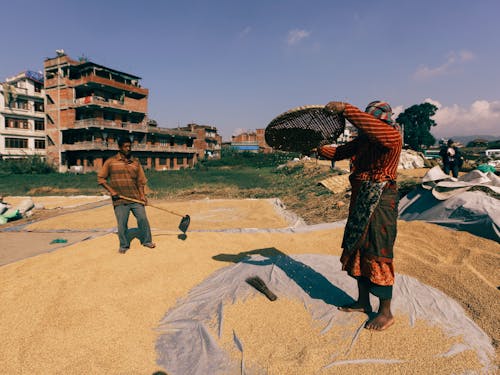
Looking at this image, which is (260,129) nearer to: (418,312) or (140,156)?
(140,156)

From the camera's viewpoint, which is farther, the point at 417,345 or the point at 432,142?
the point at 432,142

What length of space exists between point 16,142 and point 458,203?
35.0 meters

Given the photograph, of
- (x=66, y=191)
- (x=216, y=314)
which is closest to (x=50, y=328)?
(x=216, y=314)

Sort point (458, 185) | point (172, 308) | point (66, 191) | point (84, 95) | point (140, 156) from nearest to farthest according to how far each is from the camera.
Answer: point (172, 308) → point (458, 185) → point (66, 191) → point (84, 95) → point (140, 156)

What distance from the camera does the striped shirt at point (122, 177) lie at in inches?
160

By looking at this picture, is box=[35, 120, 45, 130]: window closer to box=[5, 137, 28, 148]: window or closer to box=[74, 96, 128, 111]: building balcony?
box=[5, 137, 28, 148]: window

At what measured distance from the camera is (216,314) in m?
2.47

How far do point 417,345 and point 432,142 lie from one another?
199 ft

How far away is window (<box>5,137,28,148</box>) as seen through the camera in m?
27.0

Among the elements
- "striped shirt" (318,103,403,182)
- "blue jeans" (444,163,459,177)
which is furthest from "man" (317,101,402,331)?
"blue jeans" (444,163,459,177)

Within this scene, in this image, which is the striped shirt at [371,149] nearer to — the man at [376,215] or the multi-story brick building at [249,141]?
the man at [376,215]

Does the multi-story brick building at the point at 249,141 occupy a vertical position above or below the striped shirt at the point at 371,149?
above

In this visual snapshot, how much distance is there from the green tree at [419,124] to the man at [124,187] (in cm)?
5668

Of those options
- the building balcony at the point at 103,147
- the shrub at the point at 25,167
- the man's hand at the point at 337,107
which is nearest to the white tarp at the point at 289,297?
the man's hand at the point at 337,107
